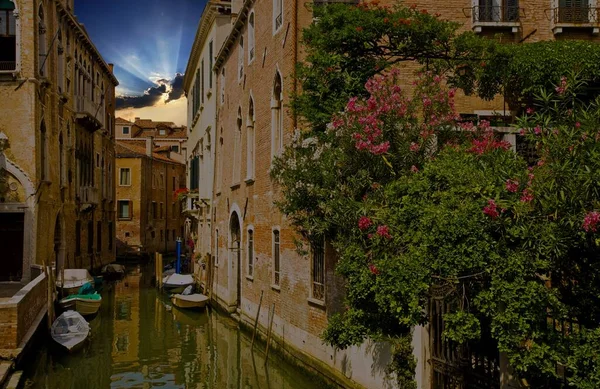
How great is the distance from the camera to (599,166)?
4.96 meters

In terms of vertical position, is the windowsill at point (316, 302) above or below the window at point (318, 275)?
below

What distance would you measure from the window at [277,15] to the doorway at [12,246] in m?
10.3

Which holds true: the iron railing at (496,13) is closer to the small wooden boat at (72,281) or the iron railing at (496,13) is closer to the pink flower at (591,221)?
the pink flower at (591,221)

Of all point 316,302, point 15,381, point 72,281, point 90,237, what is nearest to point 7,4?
point 72,281

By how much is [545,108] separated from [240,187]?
12.3 meters

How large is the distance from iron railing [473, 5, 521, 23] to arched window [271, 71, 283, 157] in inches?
158

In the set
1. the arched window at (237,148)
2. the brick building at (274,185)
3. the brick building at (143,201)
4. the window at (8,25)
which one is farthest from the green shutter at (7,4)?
the brick building at (143,201)

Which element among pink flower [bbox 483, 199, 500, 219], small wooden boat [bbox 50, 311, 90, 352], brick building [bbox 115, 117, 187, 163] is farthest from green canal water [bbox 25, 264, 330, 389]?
brick building [bbox 115, 117, 187, 163]

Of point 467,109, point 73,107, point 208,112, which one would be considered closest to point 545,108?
point 467,109

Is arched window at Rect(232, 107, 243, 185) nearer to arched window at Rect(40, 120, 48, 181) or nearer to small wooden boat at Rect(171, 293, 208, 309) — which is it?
small wooden boat at Rect(171, 293, 208, 309)

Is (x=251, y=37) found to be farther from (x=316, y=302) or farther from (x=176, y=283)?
(x=176, y=283)

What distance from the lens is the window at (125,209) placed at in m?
44.4

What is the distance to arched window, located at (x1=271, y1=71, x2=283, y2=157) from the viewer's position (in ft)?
45.4

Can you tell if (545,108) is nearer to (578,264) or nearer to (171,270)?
(578,264)
